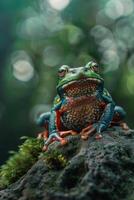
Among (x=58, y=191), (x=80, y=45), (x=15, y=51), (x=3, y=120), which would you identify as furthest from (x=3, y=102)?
(x=58, y=191)

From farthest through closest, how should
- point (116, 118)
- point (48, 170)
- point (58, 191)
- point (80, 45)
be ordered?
1. point (80, 45)
2. point (116, 118)
3. point (48, 170)
4. point (58, 191)

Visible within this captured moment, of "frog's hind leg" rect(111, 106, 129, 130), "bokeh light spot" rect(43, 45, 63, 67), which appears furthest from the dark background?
"frog's hind leg" rect(111, 106, 129, 130)

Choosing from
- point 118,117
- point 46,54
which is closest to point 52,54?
point 46,54

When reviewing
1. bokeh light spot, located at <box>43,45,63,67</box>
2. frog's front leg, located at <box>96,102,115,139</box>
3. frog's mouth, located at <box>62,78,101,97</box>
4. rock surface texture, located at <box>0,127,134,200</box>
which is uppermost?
bokeh light spot, located at <box>43,45,63,67</box>

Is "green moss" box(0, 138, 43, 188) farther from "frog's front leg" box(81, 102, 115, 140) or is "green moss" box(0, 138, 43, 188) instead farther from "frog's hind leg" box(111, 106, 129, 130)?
"frog's hind leg" box(111, 106, 129, 130)

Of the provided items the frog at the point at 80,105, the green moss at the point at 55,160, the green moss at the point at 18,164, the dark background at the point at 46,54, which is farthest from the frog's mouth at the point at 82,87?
the dark background at the point at 46,54

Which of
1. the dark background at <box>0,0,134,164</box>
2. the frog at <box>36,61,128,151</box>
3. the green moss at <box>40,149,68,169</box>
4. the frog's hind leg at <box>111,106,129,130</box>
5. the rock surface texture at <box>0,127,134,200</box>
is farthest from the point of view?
the dark background at <box>0,0,134,164</box>

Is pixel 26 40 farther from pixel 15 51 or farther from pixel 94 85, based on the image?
pixel 94 85

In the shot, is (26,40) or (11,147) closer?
(11,147)

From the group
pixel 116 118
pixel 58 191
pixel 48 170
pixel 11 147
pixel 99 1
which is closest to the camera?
pixel 58 191
